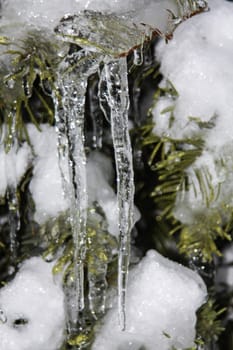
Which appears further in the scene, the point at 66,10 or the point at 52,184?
the point at 52,184

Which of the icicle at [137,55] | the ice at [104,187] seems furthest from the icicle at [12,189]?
the icicle at [137,55]

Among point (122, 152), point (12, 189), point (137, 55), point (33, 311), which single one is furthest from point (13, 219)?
point (137, 55)

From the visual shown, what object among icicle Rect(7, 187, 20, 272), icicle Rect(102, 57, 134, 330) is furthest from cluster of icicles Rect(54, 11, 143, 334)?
icicle Rect(7, 187, 20, 272)

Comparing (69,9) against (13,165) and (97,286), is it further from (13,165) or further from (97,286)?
(97,286)

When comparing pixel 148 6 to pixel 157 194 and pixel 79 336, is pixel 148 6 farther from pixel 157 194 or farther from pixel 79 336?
pixel 79 336

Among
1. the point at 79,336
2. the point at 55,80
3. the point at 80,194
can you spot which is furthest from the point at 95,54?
the point at 79,336

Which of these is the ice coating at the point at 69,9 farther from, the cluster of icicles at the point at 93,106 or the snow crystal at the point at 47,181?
the snow crystal at the point at 47,181
